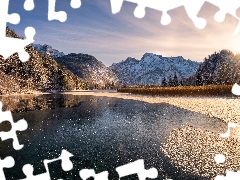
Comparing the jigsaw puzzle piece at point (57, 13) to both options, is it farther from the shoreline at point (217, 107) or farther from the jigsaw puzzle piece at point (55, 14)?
the shoreline at point (217, 107)

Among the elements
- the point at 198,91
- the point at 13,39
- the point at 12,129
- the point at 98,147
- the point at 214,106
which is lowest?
the point at 98,147

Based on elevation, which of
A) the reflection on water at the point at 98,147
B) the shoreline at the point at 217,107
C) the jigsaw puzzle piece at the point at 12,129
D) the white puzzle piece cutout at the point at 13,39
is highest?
the white puzzle piece cutout at the point at 13,39

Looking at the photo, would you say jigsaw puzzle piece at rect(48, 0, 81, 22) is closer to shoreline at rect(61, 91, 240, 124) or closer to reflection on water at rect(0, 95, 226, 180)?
reflection on water at rect(0, 95, 226, 180)

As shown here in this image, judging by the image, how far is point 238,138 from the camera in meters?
20.4

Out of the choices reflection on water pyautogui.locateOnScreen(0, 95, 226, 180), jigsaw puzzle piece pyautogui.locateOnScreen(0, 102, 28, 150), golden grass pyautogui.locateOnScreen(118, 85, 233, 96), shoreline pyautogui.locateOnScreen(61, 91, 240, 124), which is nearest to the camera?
jigsaw puzzle piece pyautogui.locateOnScreen(0, 102, 28, 150)

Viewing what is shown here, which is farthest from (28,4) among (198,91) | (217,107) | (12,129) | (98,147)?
(198,91)

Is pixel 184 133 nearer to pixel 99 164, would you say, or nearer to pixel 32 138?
pixel 99 164

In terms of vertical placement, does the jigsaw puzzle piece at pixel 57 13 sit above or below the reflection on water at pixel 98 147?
above

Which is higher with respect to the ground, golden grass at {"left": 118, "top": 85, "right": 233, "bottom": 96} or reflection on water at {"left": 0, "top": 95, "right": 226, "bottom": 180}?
golden grass at {"left": 118, "top": 85, "right": 233, "bottom": 96}

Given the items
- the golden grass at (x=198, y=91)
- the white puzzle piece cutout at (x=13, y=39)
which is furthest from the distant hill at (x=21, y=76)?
the white puzzle piece cutout at (x=13, y=39)

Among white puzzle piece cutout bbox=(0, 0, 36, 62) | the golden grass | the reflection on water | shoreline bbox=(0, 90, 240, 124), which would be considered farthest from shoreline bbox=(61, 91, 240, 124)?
white puzzle piece cutout bbox=(0, 0, 36, 62)

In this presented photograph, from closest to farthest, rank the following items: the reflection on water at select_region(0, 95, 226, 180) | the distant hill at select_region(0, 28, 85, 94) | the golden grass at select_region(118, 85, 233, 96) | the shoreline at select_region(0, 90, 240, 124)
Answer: the reflection on water at select_region(0, 95, 226, 180) < the shoreline at select_region(0, 90, 240, 124) < the golden grass at select_region(118, 85, 233, 96) < the distant hill at select_region(0, 28, 85, 94)

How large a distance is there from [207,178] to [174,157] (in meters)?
3.61

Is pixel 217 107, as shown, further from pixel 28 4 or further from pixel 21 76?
pixel 21 76
